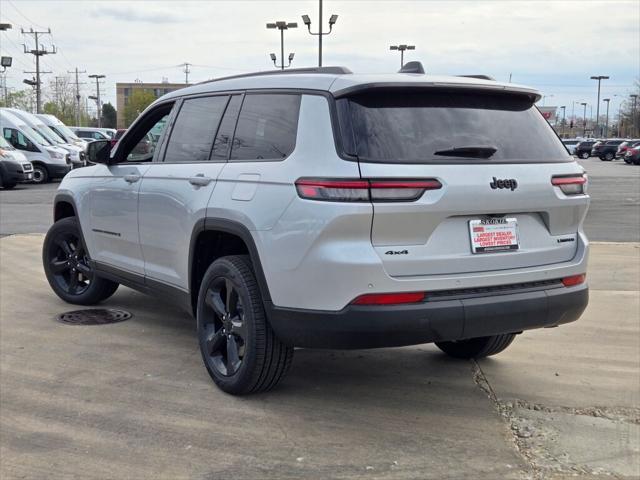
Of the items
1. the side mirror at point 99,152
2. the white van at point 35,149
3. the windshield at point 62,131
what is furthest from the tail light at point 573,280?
the windshield at point 62,131

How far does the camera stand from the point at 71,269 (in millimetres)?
6824

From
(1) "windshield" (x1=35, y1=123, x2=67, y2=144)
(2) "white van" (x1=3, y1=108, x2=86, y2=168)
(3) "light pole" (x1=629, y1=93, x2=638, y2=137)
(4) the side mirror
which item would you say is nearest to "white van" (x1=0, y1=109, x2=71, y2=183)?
(2) "white van" (x1=3, y1=108, x2=86, y2=168)

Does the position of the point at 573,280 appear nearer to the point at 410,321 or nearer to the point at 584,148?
the point at 410,321

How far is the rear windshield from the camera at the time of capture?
371 cm

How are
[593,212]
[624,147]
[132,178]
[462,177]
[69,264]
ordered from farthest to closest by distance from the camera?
[624,147] → [593,212] → [69,264] → [132,178] → [462,177]

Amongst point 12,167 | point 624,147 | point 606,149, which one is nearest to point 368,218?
point 12,167

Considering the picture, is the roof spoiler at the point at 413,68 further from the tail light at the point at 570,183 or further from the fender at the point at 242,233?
the fender at the point at 242,233

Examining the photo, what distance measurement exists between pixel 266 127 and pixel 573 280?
200 cm

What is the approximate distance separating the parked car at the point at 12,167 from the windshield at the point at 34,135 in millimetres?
2155

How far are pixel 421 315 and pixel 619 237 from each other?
9115mm

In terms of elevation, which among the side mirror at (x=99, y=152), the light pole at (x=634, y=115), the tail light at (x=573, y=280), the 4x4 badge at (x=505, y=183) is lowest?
the tail light at (x=573, y=280)

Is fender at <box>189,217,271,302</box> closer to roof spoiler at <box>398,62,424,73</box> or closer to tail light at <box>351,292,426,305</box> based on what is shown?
tail light at <box>351,292,426,305</box>

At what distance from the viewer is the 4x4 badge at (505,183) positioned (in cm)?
384

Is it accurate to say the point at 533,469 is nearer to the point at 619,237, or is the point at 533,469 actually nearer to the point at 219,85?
the point at 219,85
